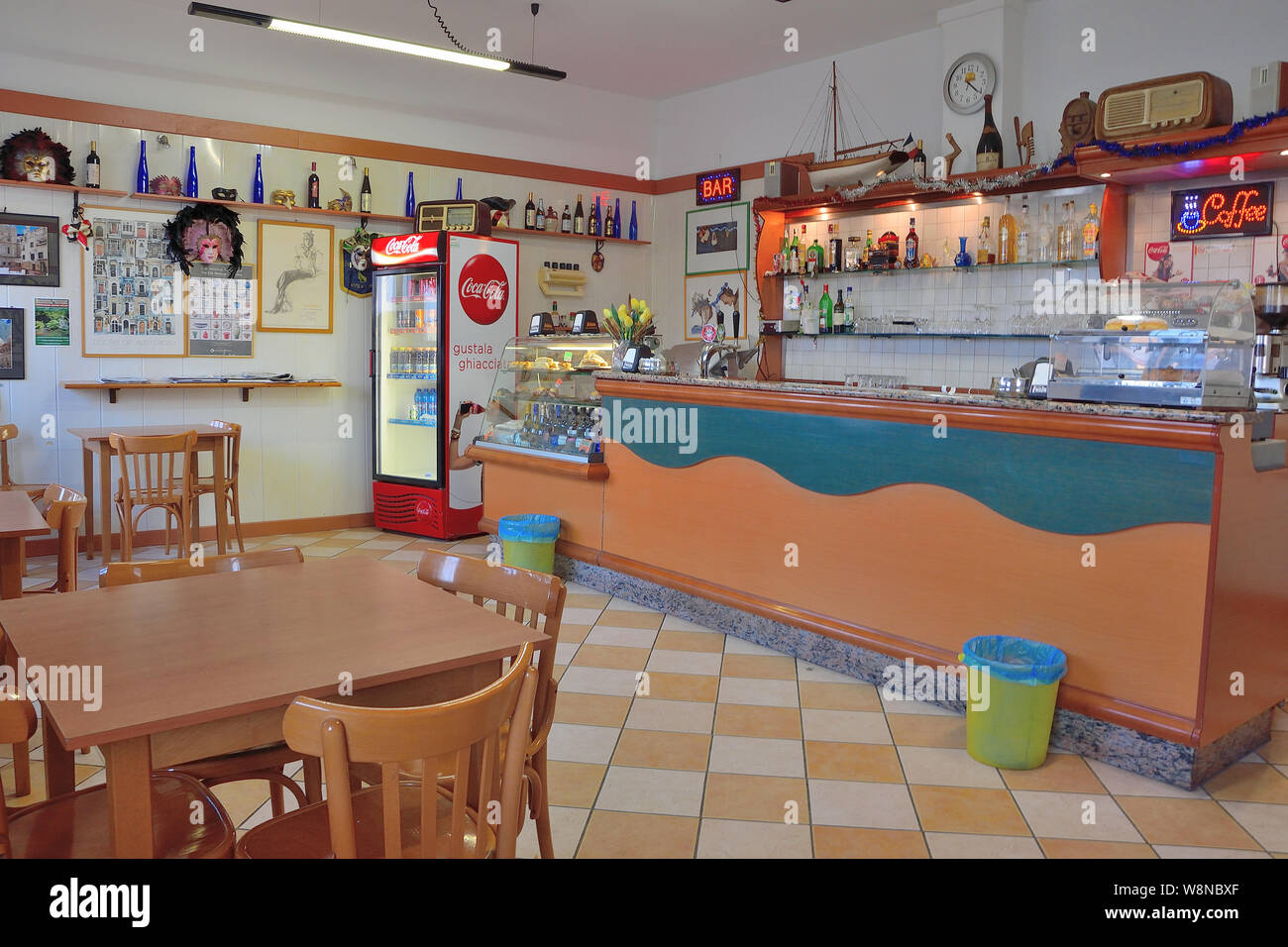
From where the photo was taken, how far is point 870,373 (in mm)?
7527

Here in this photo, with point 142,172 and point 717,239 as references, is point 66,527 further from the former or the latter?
point 717,239

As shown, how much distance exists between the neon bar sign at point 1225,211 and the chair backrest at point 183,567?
553 centimetres

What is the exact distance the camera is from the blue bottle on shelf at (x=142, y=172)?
687 cm

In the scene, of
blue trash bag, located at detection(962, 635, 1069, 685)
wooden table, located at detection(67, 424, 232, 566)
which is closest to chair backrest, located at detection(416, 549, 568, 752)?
blue trash bag, located at detection(962, 635, 1069, 685)

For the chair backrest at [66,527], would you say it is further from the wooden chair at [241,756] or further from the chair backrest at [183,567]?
the wooden chair at [241,756]

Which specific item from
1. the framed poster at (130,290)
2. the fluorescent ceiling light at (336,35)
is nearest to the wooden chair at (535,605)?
the fluorescent ceiling light at (336,35)

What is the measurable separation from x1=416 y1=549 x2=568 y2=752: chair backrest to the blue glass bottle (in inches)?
218

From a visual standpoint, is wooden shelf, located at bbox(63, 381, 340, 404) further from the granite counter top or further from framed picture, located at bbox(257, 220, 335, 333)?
the granite counter top

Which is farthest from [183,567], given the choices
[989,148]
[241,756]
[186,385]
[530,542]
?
[989,148]

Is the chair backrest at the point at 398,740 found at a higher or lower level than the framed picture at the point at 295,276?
lower

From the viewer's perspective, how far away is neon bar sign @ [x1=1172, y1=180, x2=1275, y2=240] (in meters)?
5.51
